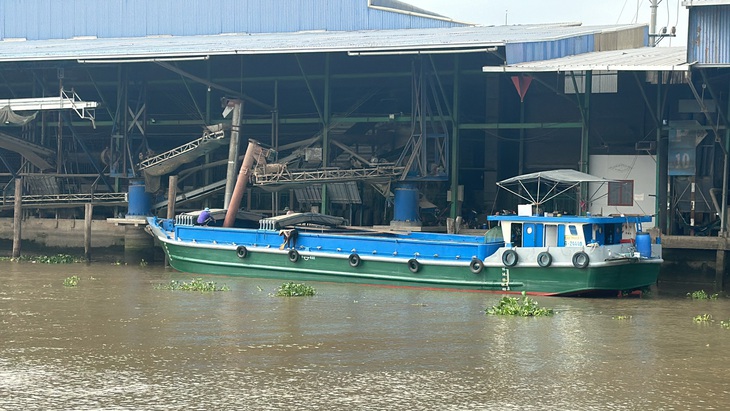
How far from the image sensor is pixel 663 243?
32.4 metres

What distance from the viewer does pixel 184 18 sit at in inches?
1949

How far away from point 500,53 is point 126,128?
14297 mm

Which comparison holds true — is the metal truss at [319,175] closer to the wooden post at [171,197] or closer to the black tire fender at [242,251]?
the wooden post at [171,197]

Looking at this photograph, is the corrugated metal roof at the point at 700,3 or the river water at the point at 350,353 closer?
the river water at the point at 350,353

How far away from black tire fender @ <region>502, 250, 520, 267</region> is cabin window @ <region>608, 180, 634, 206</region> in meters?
10.1

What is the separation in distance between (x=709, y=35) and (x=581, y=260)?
8507 mm

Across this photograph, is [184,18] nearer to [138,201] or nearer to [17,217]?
[138,201]

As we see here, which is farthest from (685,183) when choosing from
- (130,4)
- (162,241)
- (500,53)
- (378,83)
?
(130,4)

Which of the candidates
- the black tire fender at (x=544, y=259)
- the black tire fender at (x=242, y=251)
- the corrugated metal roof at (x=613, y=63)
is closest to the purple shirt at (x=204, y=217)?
the black tire fender at (x=242, y=251)

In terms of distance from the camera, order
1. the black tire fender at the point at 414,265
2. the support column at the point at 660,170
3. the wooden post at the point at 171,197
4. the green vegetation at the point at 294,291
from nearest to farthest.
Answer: the green vegetation at the point at 294,291 → the black tire fender at the point at 414,265 → the support column at the point at 660,170 → the wooden post at the point at 171,197

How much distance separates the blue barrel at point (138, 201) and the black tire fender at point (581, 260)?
1795 cm

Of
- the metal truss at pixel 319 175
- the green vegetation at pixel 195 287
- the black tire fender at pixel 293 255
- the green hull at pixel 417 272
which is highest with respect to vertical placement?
the metal truss at pixel 319 175

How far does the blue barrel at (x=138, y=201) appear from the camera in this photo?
39.5 metres

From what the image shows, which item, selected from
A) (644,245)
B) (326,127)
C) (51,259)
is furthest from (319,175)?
(644,245)
